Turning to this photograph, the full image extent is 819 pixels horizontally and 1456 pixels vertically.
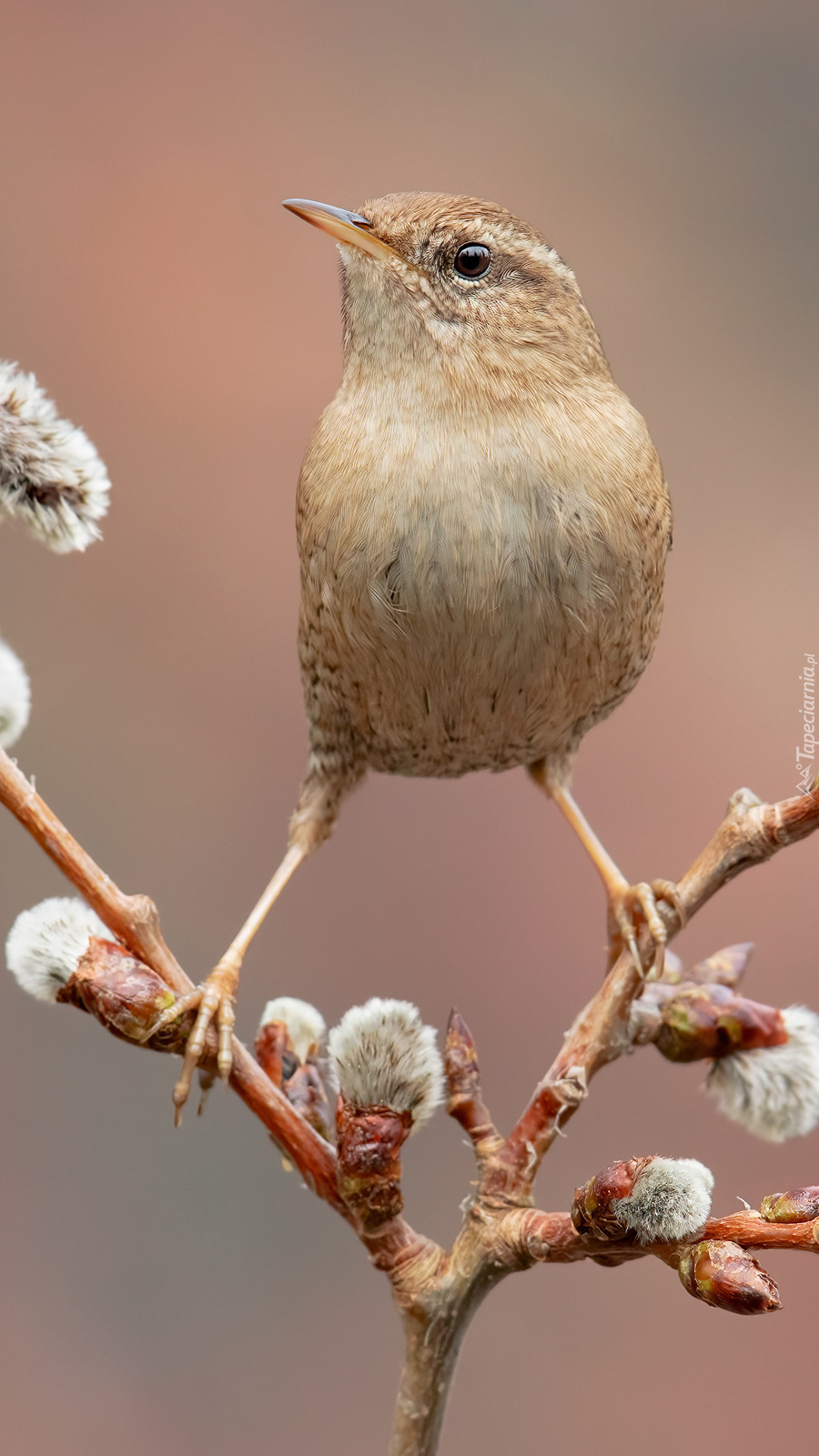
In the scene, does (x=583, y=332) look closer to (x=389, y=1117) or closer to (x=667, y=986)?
(x=667, y=986)

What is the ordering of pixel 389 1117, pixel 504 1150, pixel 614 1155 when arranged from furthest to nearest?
pixel 614 1155 → pixel 504 1150 → pixel 389 1117

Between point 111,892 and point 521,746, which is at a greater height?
point 521,746

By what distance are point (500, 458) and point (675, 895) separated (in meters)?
0.41

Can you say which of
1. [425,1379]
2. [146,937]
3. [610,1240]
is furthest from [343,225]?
[425,1379]

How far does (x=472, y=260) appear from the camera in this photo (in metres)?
1.27

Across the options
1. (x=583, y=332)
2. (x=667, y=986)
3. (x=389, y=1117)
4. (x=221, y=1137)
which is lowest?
(x=221, y=1137)

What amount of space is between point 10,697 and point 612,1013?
58 centimetres

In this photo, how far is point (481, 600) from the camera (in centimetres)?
119

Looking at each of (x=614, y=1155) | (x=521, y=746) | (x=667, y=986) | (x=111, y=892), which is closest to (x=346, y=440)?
(x=521, y=746)

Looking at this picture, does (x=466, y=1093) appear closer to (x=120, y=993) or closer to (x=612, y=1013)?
(x=612, y=1013)

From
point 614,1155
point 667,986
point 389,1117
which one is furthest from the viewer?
point 614,1155

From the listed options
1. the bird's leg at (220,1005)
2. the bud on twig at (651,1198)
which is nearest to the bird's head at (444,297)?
the bird's leg at (220,1005)

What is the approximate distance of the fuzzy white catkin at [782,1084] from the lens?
47.9 inches

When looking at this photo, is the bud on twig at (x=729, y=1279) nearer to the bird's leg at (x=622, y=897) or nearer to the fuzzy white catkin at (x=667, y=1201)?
the fuzzy white catkin at (x=667, y=1201)
